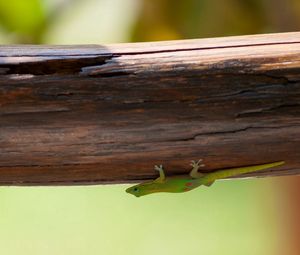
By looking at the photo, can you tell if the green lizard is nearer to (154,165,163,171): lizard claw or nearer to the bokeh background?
(154,165,163,171): lizard claw

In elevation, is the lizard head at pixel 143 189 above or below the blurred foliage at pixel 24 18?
below

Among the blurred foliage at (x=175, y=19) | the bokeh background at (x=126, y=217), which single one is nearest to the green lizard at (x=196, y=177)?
the blurred foliage at (x=175, y=19)

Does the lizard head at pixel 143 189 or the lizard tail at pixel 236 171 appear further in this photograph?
the lizard head at pixel 143 189

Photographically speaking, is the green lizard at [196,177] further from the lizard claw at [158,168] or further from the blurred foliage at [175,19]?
the blurred foliage at [175,19]

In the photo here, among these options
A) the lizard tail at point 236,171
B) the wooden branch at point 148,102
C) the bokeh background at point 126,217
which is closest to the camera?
the wooden branch at point 148,102

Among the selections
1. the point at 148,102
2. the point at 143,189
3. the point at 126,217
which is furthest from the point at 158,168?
the point at 126,217

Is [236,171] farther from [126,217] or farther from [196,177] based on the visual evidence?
[126,217]

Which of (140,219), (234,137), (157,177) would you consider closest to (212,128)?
(234,137)

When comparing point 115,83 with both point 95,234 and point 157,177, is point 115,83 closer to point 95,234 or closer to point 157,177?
point 157,177

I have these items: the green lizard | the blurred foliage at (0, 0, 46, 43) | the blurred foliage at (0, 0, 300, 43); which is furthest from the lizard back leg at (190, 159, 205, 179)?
the blurred foliage at (0, 0, 46, 43)
